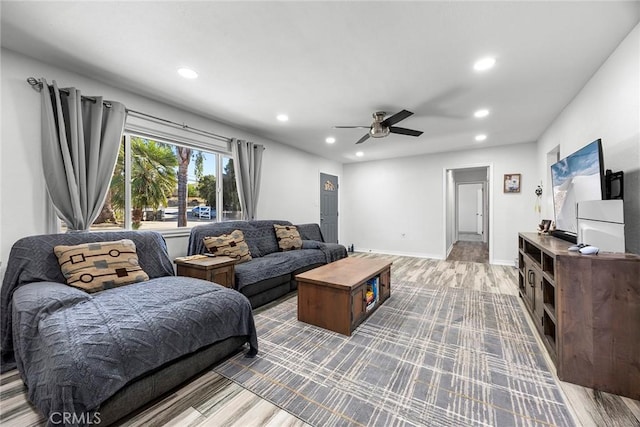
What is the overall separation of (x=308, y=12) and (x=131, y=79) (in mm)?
2028

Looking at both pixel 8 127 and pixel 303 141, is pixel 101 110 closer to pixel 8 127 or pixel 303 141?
pixel 8 127

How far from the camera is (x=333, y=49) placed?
2.10 m

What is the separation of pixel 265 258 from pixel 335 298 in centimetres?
140

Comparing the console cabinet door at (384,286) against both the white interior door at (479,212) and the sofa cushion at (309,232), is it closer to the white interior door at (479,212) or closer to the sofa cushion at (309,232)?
the sofa cushion at (309,232)

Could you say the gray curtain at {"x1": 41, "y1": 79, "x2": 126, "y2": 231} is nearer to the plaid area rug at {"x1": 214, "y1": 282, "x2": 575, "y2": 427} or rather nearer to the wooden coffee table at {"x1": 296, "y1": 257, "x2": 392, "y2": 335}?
the plaid area rug at {"x1": 214, "y1": 282, "x2": 575, "y2": 427}

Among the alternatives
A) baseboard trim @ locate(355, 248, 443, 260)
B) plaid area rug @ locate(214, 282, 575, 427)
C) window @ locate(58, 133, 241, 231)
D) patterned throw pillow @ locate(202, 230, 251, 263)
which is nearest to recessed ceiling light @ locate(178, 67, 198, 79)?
window @ locate(58, 133, 241, 231)

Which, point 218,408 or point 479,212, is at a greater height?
point 479,212

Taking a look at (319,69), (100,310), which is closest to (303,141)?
(319,69)

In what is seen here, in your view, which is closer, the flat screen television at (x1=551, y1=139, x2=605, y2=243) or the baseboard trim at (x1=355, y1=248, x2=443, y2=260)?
the flat screen television at (x1=551, y1=139, x2=605, y2=243)

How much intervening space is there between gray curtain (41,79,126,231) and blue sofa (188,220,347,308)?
1085mm

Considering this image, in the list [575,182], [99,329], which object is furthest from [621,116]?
[99,329]

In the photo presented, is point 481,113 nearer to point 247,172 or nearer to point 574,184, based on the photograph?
point 574,184

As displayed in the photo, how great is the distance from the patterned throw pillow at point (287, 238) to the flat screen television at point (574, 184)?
11.0ft

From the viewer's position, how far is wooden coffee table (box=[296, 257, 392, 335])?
2381 mm
